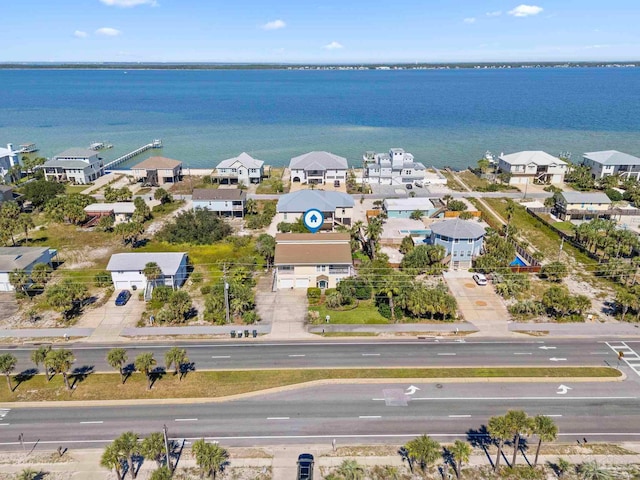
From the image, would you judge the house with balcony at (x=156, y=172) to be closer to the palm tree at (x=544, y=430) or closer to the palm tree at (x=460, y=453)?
the palm tree at (x=460, y=453)

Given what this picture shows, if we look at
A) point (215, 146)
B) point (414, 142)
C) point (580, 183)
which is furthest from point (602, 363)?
point (215, 146)

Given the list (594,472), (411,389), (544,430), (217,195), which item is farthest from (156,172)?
(594,472)

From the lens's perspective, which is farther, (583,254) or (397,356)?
(583,254)

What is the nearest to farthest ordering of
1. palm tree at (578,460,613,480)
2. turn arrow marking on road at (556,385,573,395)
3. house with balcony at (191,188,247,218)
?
palm tree at (578,460,613,480) < turn arrow marking on road at (556,385,573,395) < house with balcony at (191,188,247,218)

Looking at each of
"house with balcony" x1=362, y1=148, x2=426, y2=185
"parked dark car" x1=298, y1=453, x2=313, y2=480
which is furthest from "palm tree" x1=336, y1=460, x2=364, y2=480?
"house with balcony" x1=362, y1=148, x2=426, y2=185

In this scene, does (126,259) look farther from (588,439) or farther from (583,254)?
(583,254)

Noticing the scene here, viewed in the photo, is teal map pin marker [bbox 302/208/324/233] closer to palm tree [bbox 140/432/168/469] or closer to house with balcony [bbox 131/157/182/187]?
palm tree [bbox 140/432/168/469]
